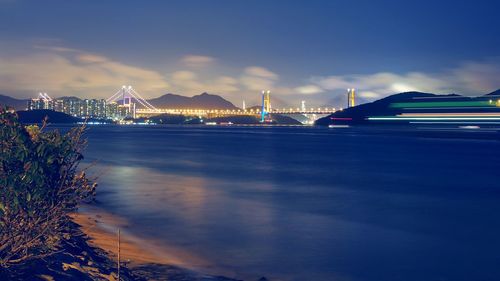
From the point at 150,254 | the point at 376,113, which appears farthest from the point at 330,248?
the point at 376,113

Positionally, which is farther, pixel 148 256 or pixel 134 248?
pixel 134 248

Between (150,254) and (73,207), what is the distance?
12.1ft

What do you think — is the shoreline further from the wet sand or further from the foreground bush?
the foreground bush

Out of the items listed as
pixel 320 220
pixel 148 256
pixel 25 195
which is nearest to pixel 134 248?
pixel 148 256

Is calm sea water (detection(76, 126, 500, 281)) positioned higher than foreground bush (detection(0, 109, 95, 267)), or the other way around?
foreground bush (detection(0, 109, 95, 267))

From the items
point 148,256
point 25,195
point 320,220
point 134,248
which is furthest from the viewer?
point 320,220

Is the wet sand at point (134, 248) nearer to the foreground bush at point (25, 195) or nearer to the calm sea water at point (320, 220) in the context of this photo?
the calm sea water at point (320, 220)

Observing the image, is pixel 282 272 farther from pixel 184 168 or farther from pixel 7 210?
pixel 184 168

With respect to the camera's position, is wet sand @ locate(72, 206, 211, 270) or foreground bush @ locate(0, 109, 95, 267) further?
wet sand @ locate(72, 206, 211, 270)

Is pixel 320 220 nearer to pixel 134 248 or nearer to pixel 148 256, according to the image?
pixel 134 248

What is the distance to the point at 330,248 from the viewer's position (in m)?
10.4

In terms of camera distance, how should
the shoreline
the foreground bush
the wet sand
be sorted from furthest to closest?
the wet sand
the shoreline
the foreground bush

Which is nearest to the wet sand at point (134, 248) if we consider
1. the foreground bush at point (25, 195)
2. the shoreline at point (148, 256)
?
the shoreline at point (148, 256)

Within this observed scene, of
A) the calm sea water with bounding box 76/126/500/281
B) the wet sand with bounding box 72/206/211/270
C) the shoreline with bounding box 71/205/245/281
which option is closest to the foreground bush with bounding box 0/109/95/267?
the shoreline with bounding box 71/205/245/281
